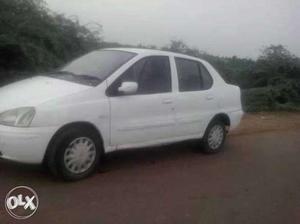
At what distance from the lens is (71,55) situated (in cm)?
1165

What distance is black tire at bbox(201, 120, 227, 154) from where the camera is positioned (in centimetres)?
820

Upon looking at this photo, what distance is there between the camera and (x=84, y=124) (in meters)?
6.14

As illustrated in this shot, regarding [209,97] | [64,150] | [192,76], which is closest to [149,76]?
[192,76]

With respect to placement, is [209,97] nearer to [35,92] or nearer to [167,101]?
[167,101]

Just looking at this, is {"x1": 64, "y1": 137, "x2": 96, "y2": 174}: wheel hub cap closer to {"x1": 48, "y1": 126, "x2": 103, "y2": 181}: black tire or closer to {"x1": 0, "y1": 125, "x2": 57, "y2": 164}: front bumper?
{"x1": 48, "y1": 126, "x2": 103, "y2": 181}: black tire

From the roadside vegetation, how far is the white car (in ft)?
9.35

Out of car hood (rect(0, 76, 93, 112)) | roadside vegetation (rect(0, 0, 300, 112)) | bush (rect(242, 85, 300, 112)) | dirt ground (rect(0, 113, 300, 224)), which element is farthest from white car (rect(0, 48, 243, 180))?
bush (rect(242, 85, 300, 112))

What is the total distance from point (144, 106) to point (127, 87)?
0.48 metres

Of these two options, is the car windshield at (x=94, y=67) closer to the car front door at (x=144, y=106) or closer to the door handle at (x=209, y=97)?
the car front door at (x=144, y=106)

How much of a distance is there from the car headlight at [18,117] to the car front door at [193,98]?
2418 mm

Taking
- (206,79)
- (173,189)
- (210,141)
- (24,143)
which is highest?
(206,79)

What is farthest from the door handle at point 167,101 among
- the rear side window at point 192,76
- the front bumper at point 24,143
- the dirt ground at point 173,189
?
the front bumper at point 24,143

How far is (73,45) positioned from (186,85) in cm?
480

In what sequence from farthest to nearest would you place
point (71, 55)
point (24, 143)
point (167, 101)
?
1. point (71, 55)
2. point (167, 101)
3. point (24, 143)
